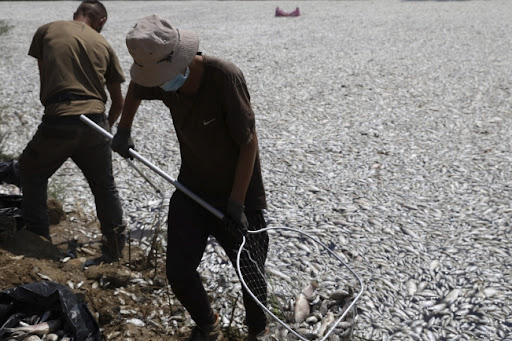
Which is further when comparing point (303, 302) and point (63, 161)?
point (63, 161)

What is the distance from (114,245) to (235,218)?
1.58 meters

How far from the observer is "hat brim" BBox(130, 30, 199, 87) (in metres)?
2.34

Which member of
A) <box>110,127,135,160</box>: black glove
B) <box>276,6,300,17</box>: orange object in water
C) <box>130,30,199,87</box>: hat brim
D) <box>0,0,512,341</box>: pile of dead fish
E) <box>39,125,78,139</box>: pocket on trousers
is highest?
<box>130,30,199,87</box>: hat brim

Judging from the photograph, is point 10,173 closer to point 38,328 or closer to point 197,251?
point 38,328

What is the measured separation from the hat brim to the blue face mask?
31mm

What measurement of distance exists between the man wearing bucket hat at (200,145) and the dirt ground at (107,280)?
0.35 meters

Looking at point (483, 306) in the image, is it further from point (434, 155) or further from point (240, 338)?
point (434, 155)

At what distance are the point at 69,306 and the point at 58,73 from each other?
1.49 m

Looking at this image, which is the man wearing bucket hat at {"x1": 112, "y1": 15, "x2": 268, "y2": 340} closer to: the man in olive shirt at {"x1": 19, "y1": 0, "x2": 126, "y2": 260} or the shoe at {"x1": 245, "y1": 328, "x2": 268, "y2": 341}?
the shoe at {"x1": 245, "y1": 328, "x2": 268, "y2": 341}

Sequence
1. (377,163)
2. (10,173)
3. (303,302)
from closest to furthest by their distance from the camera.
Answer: (303,302), (10,173), (377,163)

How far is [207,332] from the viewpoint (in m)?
2.98

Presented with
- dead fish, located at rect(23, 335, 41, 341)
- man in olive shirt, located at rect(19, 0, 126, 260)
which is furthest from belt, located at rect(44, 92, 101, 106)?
dead fish, located at rect(23, 335, 41, 341)

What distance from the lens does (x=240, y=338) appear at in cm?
321

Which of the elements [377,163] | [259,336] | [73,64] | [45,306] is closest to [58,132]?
[73,64]
